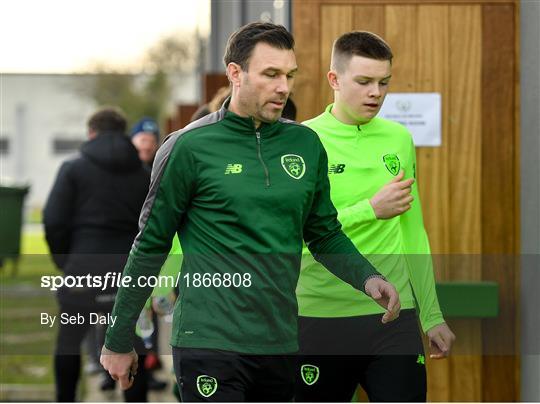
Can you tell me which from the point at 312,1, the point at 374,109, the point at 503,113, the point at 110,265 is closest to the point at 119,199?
the point at 110,265

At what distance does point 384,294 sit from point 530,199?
7.47 ft

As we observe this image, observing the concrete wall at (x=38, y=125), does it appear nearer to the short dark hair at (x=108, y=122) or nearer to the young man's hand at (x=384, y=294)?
the short dark hair at (x=108, y=122)

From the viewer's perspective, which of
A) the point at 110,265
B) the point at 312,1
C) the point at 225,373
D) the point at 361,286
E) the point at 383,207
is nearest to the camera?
the point at 225,373

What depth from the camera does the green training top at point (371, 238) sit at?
16.7 feet

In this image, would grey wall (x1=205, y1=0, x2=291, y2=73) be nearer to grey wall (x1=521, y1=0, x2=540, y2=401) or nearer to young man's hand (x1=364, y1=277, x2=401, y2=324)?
grey wall (x1=521, y1=0, x2=540, y2=401)

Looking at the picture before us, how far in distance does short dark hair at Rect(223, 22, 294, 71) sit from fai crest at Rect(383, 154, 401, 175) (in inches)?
36.8

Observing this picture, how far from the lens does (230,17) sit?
14.4 metres

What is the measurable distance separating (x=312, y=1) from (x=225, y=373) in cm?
295

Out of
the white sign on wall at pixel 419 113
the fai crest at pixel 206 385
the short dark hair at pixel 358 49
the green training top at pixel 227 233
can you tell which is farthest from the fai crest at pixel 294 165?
the white sign on wall at pixel 419 113

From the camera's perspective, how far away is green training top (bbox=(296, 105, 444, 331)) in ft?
16.7

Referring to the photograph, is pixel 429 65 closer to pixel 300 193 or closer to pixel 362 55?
pixel 362 55

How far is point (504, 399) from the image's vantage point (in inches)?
269

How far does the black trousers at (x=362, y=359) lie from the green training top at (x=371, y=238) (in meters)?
0.05

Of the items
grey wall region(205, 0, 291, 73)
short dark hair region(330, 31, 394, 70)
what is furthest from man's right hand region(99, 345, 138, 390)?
grey wall region(205, 0, 291, 73)
